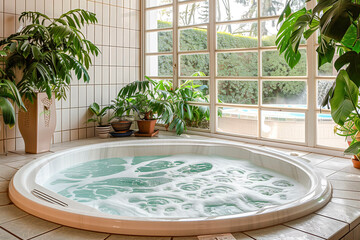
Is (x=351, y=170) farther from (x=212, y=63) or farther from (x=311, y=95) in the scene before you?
(x=212, y=63)

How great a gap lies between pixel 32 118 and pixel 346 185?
2750mm

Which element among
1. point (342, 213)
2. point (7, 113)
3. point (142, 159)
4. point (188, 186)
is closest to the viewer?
point (342, 213)

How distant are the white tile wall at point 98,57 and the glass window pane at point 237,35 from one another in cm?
133

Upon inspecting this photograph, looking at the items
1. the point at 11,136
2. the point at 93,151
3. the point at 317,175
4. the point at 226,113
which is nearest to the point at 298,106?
the point at 226,113

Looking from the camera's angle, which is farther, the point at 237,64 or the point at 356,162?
the point at 237,64

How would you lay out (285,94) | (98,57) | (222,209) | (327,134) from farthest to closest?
(98,57)
(285,94)
(327,134)
(222,209)

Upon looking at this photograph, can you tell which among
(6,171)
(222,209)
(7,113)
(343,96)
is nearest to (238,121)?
(222,209)

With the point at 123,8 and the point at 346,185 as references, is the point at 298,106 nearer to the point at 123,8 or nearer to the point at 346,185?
the point at 346,185

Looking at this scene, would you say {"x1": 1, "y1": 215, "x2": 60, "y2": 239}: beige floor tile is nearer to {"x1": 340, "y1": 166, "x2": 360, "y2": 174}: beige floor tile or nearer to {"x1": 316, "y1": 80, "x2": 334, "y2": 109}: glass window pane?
{"x1": 340, "y1": 166, "x2": 360, "y2": 174}: beige floor tile

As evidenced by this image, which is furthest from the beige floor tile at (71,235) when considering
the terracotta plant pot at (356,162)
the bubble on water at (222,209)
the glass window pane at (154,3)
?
the glass window pane at (154,3)

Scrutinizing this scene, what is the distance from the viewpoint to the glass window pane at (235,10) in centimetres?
381

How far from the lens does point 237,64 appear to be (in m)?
3.99

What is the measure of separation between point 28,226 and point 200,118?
2942mm

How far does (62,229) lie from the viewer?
163 cm
